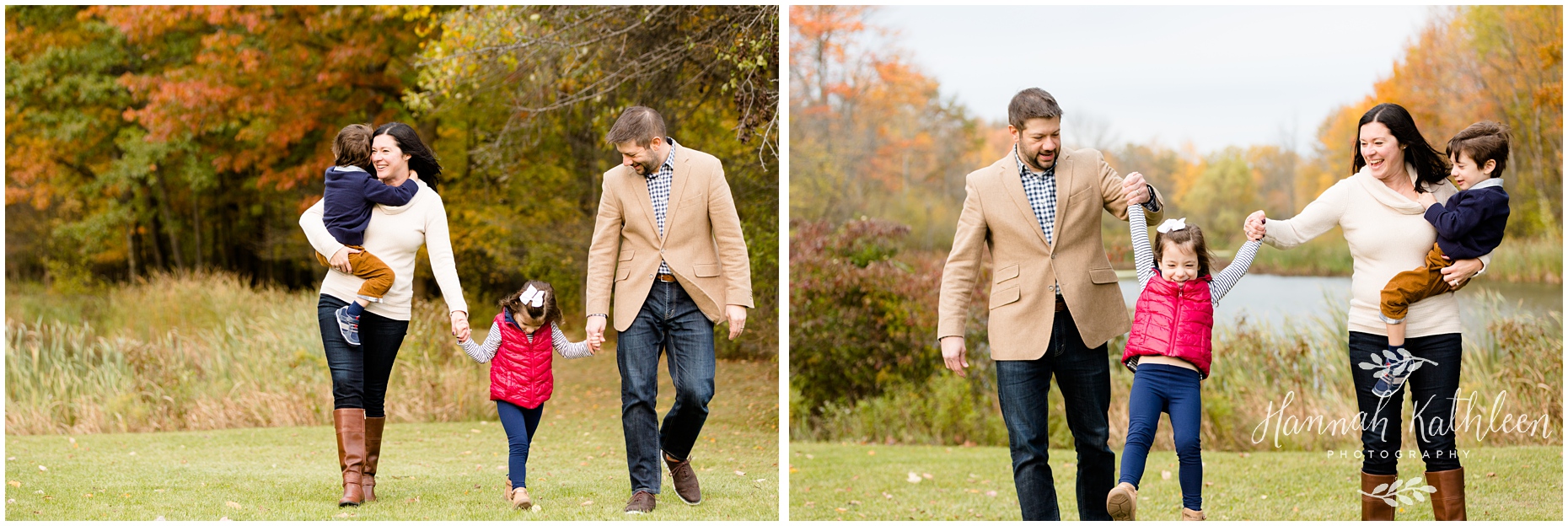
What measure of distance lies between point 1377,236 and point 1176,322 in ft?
2.55


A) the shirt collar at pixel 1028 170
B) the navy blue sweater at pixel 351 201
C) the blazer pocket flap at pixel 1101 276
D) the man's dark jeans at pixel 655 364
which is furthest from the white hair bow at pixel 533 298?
the blazer pocket flap at pixel 1101 276

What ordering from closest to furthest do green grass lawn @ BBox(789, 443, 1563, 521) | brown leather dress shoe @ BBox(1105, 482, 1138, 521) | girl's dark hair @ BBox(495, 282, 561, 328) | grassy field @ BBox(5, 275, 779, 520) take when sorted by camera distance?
1. brown leather dress shoe @ BBox(1105, 482, 1138, 521)
2. girl's dark hair @ BBox(495, 282, 561, 328)
3. grassy field @ BBox(5, 275, 779, 520)
4. green grass lawn @ BBox(789, 443, 1563, 521)

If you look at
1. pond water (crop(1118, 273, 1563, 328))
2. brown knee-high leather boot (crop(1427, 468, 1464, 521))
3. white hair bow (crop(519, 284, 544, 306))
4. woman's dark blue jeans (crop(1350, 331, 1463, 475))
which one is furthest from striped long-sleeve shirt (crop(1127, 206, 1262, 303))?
pond water (crop(1118, 273, 1563, 328))

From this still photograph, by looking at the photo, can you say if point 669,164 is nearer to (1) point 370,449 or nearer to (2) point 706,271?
(2) point 706,271

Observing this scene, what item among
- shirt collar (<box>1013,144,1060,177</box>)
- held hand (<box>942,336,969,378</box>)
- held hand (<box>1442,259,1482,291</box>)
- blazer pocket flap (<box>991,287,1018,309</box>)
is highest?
shirt collar (<box>1013,144,1060,177</box>)

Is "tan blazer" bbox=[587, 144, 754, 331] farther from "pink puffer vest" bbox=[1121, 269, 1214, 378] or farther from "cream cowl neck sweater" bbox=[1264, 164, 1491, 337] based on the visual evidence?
"cream cowl neck sweater" bbox=[1264, 164, 1491, 337]

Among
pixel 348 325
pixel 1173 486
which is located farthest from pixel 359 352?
pixel 1173 486

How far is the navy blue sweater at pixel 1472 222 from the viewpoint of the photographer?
3.39 m

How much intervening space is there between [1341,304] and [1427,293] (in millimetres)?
4978

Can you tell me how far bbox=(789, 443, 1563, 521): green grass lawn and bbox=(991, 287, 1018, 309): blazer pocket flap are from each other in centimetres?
234

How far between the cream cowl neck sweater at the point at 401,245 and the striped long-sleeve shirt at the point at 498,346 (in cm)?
17

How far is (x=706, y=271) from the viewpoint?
13.7 feet

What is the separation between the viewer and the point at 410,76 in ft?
39.1

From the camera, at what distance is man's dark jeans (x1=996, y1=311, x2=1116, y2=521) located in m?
3.72
